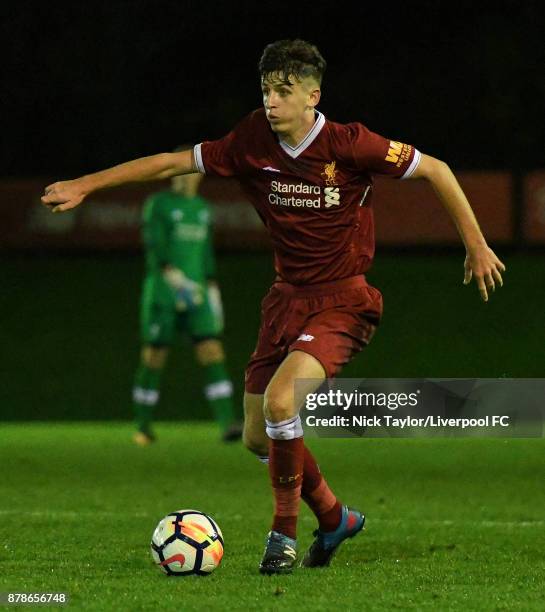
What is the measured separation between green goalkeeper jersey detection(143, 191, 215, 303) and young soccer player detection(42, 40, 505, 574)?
18.6ft

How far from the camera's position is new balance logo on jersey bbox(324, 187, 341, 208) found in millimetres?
6527

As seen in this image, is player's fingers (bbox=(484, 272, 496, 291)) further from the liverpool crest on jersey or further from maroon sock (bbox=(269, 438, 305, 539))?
maroon sock (bbox=(269, 438, 305, 539))

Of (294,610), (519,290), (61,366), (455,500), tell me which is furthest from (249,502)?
(519,290)

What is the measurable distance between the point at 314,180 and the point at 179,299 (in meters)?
5.95

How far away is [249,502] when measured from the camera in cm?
892

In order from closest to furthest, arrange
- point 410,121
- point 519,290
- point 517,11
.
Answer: point 519,290 < point 517,11 < point 410,121

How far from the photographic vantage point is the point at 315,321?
21.3 ft

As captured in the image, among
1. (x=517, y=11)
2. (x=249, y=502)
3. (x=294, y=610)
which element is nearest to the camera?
(x=294, y=610)

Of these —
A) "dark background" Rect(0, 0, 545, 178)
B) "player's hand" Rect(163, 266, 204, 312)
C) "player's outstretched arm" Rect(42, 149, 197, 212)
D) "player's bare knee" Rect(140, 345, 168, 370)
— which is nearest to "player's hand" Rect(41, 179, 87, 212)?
"player's outstretched arm" Rect(42, 149, 197, 212)

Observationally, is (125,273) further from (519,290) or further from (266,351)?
(266,351)

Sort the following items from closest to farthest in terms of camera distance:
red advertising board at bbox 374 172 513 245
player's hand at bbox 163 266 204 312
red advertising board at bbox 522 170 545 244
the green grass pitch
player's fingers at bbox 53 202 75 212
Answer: the green grass pitch → player's fingers at bbox 53 202 75 212 → player's hand at bbox 163 266 204 312 → red advertising board at bbox 522 170 545 244 → red advertising board at bbox 374 172 513 245

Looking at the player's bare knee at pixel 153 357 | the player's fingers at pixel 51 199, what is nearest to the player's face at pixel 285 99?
the player's fingers at pixel 51 199

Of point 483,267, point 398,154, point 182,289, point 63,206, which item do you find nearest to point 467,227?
point 483,267

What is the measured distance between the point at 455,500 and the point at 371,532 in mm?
1602
